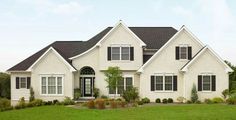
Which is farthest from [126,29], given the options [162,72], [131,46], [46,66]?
[46,66]

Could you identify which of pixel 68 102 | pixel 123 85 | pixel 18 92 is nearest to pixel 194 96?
pixel 123 85

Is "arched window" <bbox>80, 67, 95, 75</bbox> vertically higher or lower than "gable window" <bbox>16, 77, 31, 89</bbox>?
higher

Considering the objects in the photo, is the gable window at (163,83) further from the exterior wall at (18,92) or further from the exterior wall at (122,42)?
the exterior wall at (18,92)

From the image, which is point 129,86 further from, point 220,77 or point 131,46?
point 220,77

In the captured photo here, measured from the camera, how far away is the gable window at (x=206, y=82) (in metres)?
41.4

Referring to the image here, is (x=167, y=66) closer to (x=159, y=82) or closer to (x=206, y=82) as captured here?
(x=159, y=82)

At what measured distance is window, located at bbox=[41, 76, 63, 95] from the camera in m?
43.4

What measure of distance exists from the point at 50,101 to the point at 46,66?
3842 mm

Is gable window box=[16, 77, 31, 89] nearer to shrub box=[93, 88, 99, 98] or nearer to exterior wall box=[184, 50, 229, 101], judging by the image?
shrub box=[93, 88, 99, 98]

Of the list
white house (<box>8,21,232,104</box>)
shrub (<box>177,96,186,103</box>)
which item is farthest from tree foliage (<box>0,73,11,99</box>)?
shrub (<box>177,96,186,103</box>)

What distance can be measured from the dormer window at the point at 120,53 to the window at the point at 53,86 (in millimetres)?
5874

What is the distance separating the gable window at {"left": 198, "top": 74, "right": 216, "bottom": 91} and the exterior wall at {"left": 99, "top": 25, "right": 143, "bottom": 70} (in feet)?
21.8

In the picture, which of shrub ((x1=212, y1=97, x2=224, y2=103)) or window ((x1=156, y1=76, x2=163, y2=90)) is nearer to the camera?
shrub ((x1=212, y1=97, x2=224, y2=103))

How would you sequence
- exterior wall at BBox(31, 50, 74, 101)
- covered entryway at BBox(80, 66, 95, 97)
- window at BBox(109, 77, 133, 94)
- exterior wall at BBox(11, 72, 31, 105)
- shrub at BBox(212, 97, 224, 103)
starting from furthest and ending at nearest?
exterior wall at BBox(11, 72, 31, 105) → covered entryway at BBox(80, 66, 95, 97) → window at BBox(109, 77, 133, 94) → exterior wall at BBox(31, 50, 74, 101) → shrub at BBox(212, 97, 224, 103)
